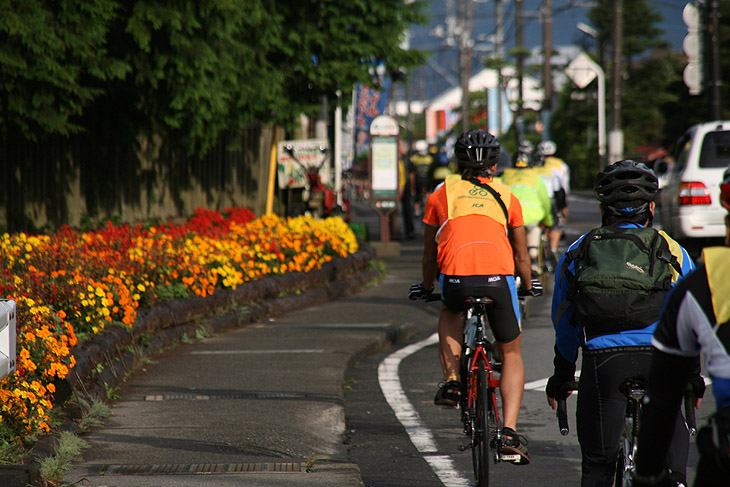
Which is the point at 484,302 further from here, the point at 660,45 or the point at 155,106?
the point at 660,45

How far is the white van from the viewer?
53.1 ft

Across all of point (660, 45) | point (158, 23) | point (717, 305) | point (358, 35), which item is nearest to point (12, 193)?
point (158, 23)

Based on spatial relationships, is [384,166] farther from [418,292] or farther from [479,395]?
[479,395]

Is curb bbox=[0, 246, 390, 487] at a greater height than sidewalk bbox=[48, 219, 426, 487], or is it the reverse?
curb bbox=[0, 246, 390, 487]

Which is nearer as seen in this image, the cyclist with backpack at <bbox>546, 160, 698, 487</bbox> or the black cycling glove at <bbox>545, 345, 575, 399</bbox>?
the cyclist with backpack at <bbox>546, 160, 698, 487</bbox>

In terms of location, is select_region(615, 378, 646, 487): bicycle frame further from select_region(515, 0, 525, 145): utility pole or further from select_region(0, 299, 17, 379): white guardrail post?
select_region(515, 0, 525, 145): utility pole

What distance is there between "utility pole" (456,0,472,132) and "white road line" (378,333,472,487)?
51.2 m

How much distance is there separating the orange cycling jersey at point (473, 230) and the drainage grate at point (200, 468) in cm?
136

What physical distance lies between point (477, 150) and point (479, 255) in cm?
64

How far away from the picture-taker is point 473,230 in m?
6.38

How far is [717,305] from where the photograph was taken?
3020 mm

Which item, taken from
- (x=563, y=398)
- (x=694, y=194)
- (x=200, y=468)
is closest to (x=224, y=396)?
(x=200, y=468)

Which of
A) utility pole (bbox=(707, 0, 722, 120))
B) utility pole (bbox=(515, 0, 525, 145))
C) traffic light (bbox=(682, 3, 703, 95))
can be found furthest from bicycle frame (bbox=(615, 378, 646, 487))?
utility pole (bbox=(515, 0, 525, 145))

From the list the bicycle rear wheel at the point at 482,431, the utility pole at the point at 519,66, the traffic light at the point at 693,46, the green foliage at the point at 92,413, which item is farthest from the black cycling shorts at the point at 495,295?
the utility pole at the point at 519,66
